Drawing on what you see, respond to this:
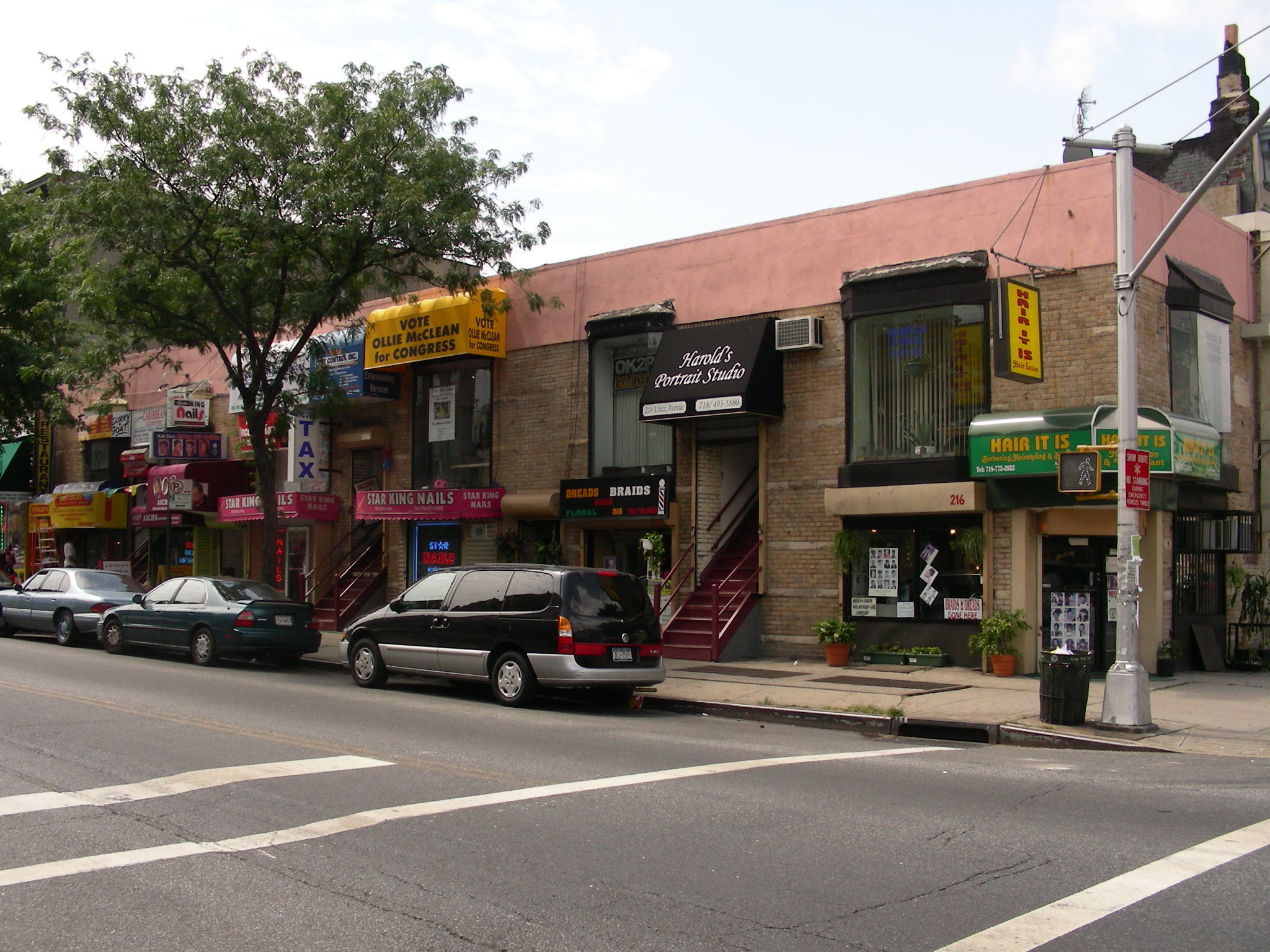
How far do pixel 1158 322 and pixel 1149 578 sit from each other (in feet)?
12.2

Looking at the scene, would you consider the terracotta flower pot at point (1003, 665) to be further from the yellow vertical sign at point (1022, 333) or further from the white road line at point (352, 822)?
the white road line at point (352, 822)

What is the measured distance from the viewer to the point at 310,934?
525 centimetres

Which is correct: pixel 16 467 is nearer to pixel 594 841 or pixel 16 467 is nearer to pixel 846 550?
pixel 846 550

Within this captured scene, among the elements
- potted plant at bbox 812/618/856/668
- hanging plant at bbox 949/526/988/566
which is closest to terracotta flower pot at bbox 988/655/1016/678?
hanging plant at bbox 949/526/988/566

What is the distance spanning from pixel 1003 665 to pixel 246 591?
11733 millimetres

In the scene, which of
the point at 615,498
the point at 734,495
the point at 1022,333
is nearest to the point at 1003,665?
the point at 1022,333

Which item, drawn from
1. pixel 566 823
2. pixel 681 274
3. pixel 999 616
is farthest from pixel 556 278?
pixel 566 823

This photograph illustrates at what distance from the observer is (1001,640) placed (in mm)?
15883

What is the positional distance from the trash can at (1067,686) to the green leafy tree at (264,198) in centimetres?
1220

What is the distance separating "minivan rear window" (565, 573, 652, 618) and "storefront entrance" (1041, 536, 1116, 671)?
20.0ft

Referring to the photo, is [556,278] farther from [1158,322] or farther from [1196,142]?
[1196,142]

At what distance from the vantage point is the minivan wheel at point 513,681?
44.7ft

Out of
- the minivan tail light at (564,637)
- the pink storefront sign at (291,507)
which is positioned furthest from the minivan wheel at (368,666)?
the pink storefront sign at (291,507)

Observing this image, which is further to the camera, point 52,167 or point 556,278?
point 556,278
